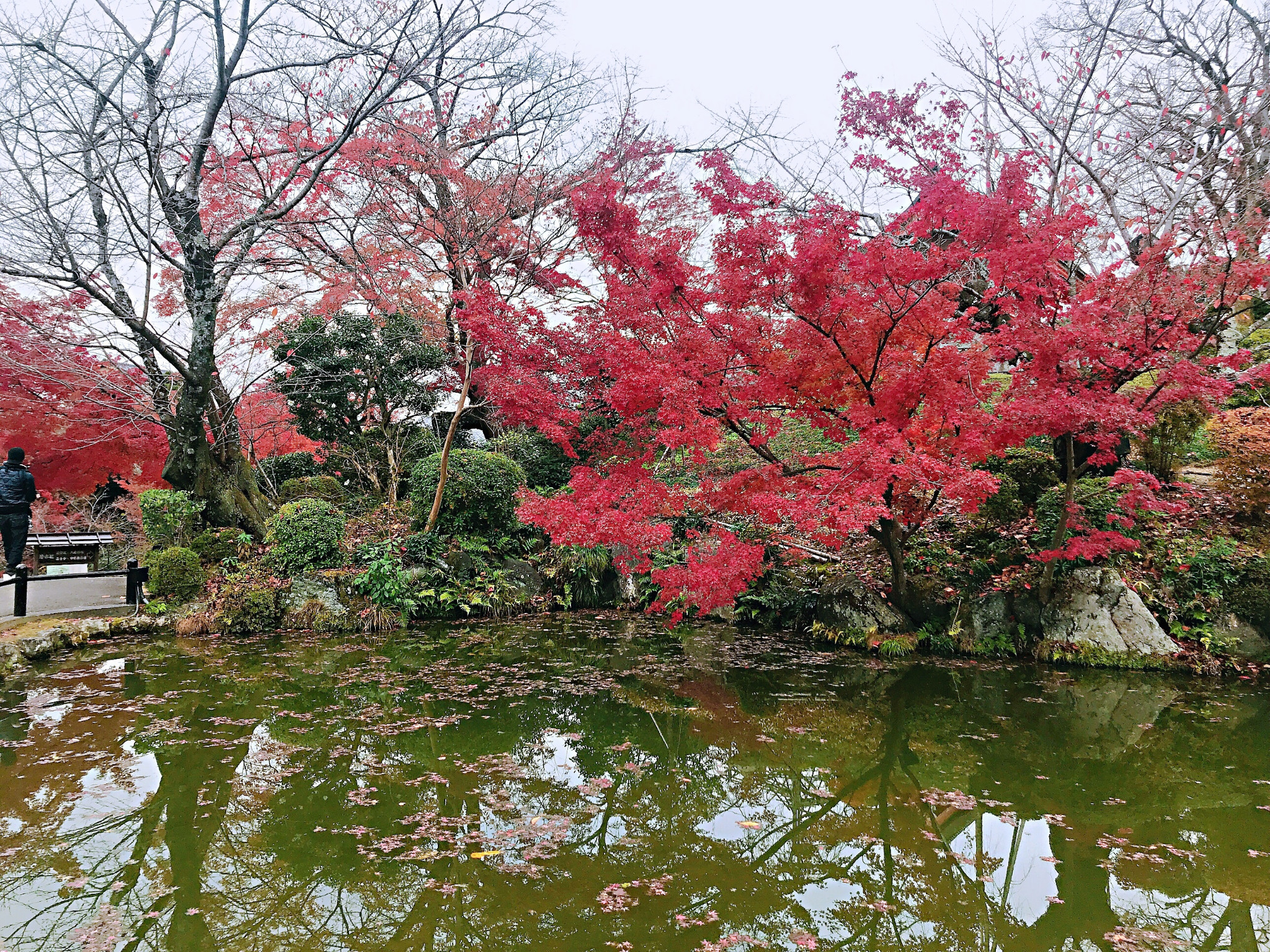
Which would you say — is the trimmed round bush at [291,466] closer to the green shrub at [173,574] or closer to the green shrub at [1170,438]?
the green shrub at [173,574]

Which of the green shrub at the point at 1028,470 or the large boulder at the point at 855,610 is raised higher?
the green shrub at the point at 1028,470

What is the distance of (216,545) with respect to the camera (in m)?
9.36

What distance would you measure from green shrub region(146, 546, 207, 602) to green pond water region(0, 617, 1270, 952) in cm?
178

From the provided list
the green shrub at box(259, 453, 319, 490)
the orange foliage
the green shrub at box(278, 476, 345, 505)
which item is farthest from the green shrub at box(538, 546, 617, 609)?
the orange foliage

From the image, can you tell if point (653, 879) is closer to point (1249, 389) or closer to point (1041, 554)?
point (1041, 554)

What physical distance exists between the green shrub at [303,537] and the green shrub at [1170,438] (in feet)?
34.4

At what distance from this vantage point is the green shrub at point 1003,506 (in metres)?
8.01

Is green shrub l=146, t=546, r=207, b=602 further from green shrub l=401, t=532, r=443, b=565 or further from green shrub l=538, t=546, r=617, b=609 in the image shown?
green shrub l=538, t=546, r=617, b=609

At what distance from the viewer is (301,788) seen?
4.05m

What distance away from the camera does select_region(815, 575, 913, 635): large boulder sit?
792 cm

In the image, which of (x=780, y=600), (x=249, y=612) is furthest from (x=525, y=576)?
(x=780, y=600)

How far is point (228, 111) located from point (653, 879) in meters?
11.0

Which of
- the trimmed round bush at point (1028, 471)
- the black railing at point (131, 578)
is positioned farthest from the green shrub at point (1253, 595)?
the black railing at point (131, 578)

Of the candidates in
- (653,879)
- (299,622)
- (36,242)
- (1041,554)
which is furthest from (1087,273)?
(36,242)
